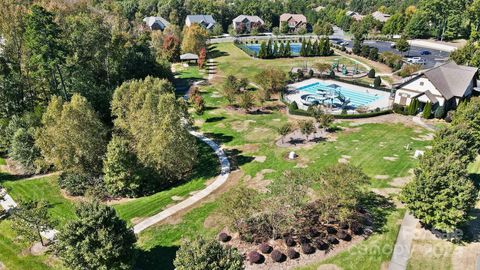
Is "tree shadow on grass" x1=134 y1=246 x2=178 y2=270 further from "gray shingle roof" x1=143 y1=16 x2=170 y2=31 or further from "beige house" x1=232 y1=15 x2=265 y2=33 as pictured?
"beige house" x1=232 y1=15 x2=265 y2=33

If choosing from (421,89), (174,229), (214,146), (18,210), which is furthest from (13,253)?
(421,89)

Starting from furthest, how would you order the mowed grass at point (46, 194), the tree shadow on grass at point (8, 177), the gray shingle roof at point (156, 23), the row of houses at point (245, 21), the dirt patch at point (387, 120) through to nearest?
the row of houses at point (245, 21), the gray shingle roof at point (156, 23), the dirt patch at point (387, 120), the tree shadow on grass at point (8, 177), the mowed grass at point (46, 194)

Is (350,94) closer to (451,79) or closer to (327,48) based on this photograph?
(451,79)

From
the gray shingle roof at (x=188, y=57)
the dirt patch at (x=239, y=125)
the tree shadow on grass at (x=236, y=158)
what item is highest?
the gray shingle roof at (x=188, y=57)

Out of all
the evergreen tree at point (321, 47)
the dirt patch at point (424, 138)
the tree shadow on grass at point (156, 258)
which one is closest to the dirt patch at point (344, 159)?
the dirt patch at point (424, 138)

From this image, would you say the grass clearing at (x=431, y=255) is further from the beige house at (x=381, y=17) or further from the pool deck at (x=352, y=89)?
the beige house at (x=381, y=17)
